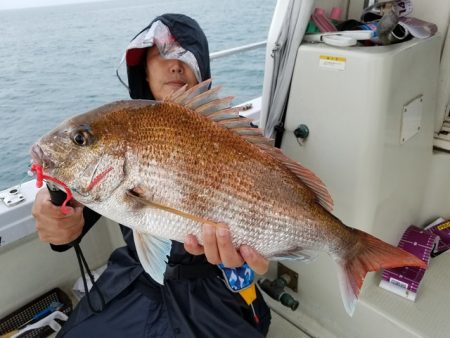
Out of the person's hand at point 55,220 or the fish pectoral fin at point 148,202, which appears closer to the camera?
the fish pectoral fin at point 148,202

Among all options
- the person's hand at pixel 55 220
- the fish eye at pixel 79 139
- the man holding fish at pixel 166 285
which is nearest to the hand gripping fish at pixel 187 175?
the fish eye at pixel 79 139

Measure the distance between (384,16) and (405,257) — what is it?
1.05m

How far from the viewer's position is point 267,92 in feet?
5.65

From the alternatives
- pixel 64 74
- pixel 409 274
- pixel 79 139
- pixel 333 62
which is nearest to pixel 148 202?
pixel 79 139

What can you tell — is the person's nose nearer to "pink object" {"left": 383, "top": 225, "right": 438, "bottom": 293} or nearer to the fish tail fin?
the fish tail fin

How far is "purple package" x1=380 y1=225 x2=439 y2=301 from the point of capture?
1.68 metres

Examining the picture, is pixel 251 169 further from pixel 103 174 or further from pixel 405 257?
pixel 405 257

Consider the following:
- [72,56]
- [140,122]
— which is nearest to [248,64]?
[72,56]

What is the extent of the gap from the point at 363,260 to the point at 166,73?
41.1 inches

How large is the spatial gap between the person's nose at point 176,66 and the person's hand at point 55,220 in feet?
2.16

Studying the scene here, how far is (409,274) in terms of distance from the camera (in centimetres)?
169

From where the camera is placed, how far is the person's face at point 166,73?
1.46 metres

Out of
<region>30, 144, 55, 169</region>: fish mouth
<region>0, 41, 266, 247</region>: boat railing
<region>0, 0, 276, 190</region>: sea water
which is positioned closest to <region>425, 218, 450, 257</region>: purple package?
<region>0, 0, 276, 190</region>: sea water

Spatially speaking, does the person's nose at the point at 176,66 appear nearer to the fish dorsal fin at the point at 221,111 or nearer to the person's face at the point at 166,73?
the person's face at the point at 166,73
